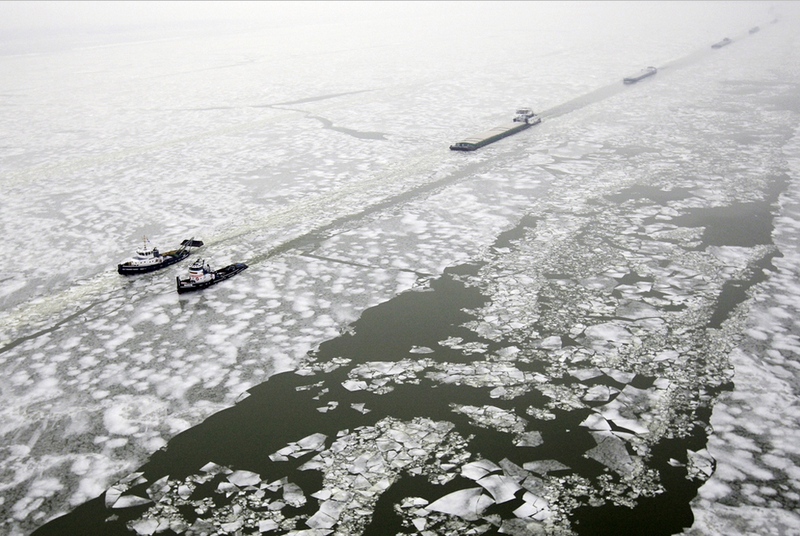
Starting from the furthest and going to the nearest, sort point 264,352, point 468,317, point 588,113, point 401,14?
1. point 401,14
2. point 588,113
3. point 468,317
4. point 264,352

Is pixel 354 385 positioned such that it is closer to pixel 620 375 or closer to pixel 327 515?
pixel 327 515

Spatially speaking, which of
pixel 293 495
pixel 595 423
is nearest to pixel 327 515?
pixel 293 495

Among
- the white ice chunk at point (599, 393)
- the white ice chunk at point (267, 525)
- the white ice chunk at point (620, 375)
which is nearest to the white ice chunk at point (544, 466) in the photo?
the white ice chunk at point (599, 393)

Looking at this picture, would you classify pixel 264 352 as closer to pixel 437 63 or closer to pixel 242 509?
pixel 242 509

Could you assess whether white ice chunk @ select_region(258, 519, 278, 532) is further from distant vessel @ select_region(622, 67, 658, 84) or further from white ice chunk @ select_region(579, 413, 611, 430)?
distant vessel @ select_region(622, 67, 658, 84)

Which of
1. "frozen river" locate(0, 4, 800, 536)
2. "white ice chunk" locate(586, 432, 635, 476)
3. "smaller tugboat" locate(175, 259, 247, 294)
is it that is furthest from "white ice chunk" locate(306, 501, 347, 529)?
"smaller tugboat" locate(175, 259, 247, 294)

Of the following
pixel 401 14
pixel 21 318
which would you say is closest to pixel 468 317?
pixel 21 318
